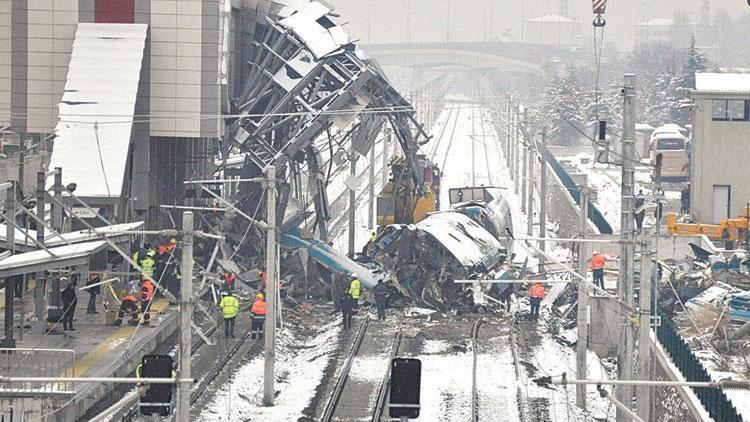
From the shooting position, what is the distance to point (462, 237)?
161 feet

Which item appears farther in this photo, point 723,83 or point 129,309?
point 723,83

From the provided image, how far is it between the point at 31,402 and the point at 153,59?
878 inches

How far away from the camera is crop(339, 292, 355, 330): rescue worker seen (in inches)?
1706

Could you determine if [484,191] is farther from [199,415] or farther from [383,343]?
[199,415]

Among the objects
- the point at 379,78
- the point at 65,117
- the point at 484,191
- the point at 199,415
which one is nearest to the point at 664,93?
the point at 484,191

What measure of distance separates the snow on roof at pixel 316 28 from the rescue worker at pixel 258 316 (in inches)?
581

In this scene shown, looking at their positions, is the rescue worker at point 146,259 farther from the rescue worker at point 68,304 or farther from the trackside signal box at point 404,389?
the trackside signal box at point 404,389

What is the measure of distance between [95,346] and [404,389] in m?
17.5

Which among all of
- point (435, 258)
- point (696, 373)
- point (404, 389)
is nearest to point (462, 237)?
point (435, 258)

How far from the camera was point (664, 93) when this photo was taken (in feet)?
460

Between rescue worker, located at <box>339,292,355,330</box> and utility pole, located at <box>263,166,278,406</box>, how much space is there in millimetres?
9580

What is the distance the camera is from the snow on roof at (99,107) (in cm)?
4653

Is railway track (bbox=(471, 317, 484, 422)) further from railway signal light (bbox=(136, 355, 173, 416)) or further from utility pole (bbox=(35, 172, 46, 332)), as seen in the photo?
railway signal light (bbox=(136, 355, 173, 416))

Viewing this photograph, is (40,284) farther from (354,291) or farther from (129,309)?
(354,291)
